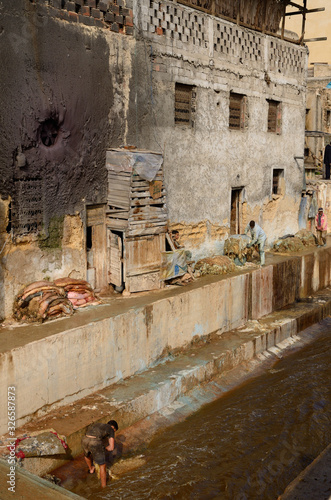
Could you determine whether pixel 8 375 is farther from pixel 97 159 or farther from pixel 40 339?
pixel 97 159

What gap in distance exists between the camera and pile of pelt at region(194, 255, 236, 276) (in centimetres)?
1124

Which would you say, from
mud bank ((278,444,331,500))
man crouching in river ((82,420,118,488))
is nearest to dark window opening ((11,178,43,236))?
→ man crouching in river ((82,420,118,488))

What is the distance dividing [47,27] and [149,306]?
4.64m

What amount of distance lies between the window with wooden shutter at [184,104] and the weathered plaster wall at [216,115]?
140 mm

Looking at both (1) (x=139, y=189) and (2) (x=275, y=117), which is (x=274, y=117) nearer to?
(2) (x=275, y=117)

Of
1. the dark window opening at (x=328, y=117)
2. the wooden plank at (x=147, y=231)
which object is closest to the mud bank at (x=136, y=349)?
the wooden plank at (x=147, y=231)

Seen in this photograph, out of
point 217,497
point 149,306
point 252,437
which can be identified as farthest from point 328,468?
point 149,306

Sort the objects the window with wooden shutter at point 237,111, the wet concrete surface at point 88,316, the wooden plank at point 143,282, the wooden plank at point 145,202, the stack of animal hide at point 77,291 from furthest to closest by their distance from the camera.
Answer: the window with wooden shutter at point 237,111 < the wooden plank at point 143,282 < the wooden plank at point 145,202 < the stack of animal hide at point 77,291 < the wet concrete surface at point 88,316

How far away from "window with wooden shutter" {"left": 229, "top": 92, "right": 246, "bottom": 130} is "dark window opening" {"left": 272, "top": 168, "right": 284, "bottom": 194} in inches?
92.3

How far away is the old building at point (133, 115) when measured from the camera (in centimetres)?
812

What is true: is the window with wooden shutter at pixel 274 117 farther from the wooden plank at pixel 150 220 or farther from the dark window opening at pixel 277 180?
the wooden plank at pixel 150 220

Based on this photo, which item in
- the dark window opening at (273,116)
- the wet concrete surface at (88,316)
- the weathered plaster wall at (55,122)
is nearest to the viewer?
the wet concrete surface at (88,316)

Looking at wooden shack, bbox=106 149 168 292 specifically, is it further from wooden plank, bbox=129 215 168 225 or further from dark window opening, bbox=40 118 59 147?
dark window opening, bbox=40 118 59 147

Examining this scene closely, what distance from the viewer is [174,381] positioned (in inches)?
343
